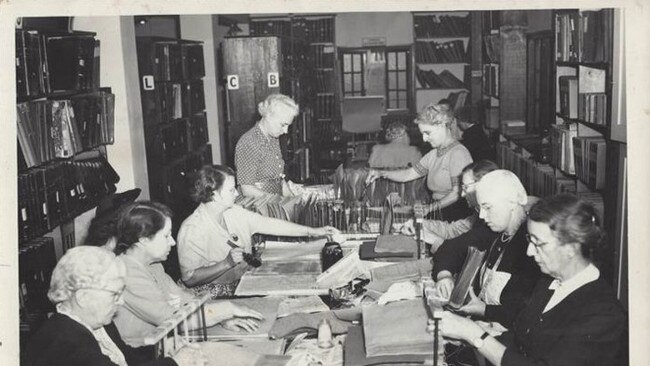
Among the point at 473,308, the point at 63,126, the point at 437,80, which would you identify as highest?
the point at 437,80

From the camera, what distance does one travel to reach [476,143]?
5996 millimetres

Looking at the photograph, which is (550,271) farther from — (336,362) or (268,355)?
(268,355)

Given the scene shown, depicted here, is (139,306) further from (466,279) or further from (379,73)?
(379,73)

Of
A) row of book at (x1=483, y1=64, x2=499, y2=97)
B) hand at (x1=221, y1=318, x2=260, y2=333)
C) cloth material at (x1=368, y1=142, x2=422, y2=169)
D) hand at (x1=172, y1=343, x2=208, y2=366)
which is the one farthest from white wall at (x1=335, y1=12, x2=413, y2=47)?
hand at (x1=172, y1=343, x2=208, y2=366)

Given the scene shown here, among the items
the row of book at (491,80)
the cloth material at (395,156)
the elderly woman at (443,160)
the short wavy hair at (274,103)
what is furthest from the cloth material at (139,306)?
the row of book at (491,80)

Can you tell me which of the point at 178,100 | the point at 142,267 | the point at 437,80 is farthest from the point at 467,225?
the point at 437,80

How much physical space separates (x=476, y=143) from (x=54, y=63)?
3.89m

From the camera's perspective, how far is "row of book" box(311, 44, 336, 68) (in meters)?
9.62

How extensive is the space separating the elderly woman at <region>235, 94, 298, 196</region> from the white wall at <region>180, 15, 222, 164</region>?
335 cm

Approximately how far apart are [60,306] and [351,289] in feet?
3.82

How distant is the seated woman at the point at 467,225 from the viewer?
2986mm

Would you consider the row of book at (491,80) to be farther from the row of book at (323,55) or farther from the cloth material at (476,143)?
the row of book at (323,55)

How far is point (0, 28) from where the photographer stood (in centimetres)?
189

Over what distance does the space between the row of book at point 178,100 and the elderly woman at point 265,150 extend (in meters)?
1.92
